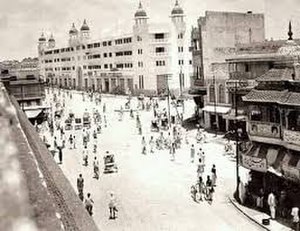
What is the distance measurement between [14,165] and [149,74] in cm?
7382

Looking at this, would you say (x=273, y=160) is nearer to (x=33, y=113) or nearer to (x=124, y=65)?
(x=33, y=113)

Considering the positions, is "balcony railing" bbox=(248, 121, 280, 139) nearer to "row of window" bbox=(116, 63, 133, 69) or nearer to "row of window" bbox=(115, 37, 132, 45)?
"row of window" bbox=(116, 63, 133, 69)

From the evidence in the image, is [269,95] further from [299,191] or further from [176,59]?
[176,59]

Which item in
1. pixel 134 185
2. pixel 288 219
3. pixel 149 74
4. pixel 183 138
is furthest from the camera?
pixel 149 74

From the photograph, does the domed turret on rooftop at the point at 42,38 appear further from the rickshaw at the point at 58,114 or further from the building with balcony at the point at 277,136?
the building with balcony at the point at 277,136

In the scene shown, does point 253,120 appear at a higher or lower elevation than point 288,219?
higher

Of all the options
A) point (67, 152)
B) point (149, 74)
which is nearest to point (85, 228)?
point (67, 152)

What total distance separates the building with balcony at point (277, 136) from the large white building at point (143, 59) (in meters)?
50.0

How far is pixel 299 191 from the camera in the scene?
19844 millimetres

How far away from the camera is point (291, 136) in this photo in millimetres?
19422

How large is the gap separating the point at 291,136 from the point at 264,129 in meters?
2.07

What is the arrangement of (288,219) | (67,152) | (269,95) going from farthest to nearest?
(67,152) → (269,95) → (288,219)

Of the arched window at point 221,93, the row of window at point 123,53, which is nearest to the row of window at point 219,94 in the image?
the arched window at point 221,93

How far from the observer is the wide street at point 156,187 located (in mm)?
19844
